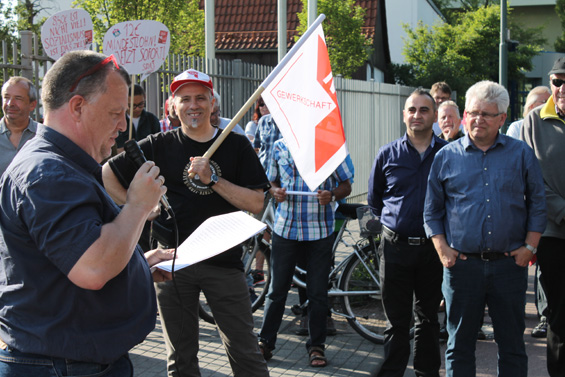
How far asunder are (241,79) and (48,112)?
338 inches

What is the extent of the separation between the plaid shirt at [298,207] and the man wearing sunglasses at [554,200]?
165 centimetres

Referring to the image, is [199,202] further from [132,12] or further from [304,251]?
[132,12]

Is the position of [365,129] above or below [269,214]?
above

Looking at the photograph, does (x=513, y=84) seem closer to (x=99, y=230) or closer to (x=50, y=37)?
(x=50, y=37)

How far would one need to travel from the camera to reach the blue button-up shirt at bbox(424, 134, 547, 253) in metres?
4.05

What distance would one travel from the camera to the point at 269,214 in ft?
22.0

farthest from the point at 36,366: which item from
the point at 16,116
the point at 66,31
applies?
the point at 66,31

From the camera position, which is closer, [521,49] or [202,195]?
[202,195]

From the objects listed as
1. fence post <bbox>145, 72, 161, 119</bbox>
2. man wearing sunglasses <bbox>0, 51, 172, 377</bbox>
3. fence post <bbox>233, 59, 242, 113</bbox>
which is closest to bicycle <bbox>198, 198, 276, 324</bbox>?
fence post <bbox>145, 72, 161, 119</bbox>

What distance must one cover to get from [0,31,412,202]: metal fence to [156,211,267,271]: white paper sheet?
14.9 feet

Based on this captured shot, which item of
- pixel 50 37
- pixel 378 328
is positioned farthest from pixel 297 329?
pixel 50 37

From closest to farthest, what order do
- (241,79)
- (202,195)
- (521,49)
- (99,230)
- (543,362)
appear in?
1. (99,230)
2. (202,195)
3. (543,362)
4. (241,79)
5. (521,49)

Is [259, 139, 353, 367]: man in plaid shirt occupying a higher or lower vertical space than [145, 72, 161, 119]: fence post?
lower

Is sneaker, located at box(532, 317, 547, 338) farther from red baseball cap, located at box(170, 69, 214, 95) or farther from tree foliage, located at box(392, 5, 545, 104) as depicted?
tree foliage, located at box(392, 5, 545, 104)
